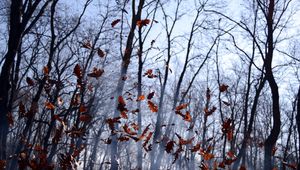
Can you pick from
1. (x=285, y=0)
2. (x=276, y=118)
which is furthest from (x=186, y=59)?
(x=276, y=118)

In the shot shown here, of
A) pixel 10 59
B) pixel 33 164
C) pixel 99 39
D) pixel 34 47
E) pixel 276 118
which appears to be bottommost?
pixel 33 164

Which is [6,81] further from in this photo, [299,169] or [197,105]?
[197,105]

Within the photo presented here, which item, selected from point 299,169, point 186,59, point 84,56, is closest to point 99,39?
point 84,56

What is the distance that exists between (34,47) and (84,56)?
207 centimetres

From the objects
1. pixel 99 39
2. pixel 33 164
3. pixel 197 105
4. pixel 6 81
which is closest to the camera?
pixel 33 164

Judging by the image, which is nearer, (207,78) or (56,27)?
(56,27)

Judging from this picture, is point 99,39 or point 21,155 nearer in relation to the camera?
point 21,155

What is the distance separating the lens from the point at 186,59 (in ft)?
45.4

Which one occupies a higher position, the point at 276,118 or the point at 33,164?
the point at 276,118

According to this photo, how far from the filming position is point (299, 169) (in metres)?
4.34

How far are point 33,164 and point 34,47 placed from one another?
959 cm

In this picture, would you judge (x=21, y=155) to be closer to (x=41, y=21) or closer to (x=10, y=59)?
(x=10, y=59)

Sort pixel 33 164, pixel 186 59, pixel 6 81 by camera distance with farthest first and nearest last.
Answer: pixel 186 59 < pixel 6 81 < pixel 33 164

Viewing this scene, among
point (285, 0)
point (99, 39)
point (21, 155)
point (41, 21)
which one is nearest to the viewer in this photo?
point (21, 155)
